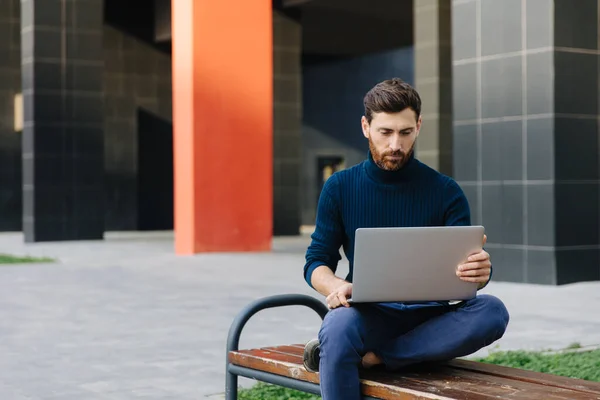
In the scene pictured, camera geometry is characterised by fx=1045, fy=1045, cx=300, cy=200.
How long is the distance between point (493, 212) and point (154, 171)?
19153 millimetres

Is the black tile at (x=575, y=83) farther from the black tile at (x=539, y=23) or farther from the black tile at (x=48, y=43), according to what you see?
the black tile at (x=48, y=43)

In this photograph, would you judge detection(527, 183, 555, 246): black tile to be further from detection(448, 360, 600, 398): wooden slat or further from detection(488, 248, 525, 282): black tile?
detection(448, 360, 600, 398): wooden slat

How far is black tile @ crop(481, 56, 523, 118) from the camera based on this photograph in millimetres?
13523

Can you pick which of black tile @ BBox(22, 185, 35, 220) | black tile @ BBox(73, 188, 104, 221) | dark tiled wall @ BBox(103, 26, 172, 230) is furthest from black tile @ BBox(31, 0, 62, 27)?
dark tiled wall @ BBox(103, 26, 172, 230)

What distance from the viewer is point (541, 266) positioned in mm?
13125

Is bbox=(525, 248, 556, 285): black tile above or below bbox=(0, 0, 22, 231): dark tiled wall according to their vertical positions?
below

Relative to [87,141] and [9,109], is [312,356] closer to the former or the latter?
[87,141]

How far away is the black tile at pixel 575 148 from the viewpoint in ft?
42.9

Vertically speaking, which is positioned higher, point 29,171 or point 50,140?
point 50,140

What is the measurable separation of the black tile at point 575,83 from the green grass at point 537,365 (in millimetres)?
5839

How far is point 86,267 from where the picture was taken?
1695 centimetres

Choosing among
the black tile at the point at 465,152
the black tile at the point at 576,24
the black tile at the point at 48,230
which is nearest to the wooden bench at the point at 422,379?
the black tile at the point at 576,24

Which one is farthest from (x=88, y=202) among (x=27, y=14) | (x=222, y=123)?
(x=222, y=123)

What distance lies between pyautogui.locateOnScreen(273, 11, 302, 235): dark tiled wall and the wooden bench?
2215cm
